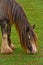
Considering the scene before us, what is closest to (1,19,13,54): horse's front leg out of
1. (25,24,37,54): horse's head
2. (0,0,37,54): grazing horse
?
(0,0,37,54): grazing horse

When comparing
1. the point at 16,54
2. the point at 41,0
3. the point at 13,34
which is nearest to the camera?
the point at 16,54

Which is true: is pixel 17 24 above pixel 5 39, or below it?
above

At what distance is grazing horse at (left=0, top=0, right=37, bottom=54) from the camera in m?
7.43

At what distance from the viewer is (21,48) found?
8.08 metres

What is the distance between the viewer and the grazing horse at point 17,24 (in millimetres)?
7434

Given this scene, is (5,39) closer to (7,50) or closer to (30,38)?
(7,50)

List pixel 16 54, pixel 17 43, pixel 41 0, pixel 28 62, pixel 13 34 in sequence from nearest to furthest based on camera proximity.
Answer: pixel 28 62 → pixel 16 54 → pixel 17 43 → pixel 13 34 → pixel 41 0

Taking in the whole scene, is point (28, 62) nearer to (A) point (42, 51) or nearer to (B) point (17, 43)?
(A) point (42, 51)

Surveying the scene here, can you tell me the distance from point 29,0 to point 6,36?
836cm

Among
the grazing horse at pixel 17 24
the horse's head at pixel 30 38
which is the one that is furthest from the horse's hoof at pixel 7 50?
the horse's head at pixel 30 38

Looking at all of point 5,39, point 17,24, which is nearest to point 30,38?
point 17,24

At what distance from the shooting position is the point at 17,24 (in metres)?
7.55

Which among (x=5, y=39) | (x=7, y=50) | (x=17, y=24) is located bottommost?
(x=7, y=50)

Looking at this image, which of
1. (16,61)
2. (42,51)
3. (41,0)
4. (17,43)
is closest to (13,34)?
(17,43)
